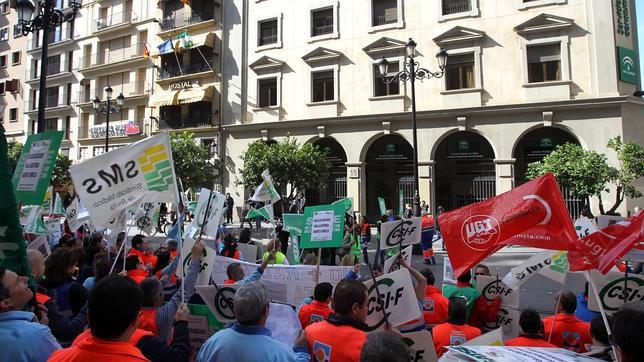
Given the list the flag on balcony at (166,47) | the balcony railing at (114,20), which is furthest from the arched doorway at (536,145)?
the balcony railing at (114,20)

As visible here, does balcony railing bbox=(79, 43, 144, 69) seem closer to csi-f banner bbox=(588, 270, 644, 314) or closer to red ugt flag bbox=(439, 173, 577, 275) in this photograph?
red ugt flag bbox=(439, 173, 577, 275)

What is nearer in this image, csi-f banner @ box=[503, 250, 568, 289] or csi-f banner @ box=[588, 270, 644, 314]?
csi-f banner @ box=[588, 270, 644, 314]

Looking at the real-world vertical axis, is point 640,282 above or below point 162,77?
below

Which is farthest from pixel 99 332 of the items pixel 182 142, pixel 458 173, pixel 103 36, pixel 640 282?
pixel 103 36

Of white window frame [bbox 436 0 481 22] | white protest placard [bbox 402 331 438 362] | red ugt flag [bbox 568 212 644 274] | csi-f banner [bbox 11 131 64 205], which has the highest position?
white window frame [bbox 436 0 481 22]

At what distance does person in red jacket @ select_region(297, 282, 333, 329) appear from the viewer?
4.22m

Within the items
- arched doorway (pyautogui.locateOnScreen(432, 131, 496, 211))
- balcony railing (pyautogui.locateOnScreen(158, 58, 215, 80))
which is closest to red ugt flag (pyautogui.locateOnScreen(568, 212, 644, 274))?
arched doorway (pyautogui.locateOnScreen(432, 131, 496, 211))

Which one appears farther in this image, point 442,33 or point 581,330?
point 442,33

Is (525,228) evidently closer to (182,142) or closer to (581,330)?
(581,330)

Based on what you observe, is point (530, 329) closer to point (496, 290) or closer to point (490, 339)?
point (490, 339)

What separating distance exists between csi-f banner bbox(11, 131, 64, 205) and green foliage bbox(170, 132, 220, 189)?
19.7 m

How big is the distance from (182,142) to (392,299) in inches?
Answer: 955

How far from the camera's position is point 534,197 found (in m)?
3.89

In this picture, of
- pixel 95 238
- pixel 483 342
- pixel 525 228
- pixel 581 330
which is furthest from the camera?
pixel 95 238
